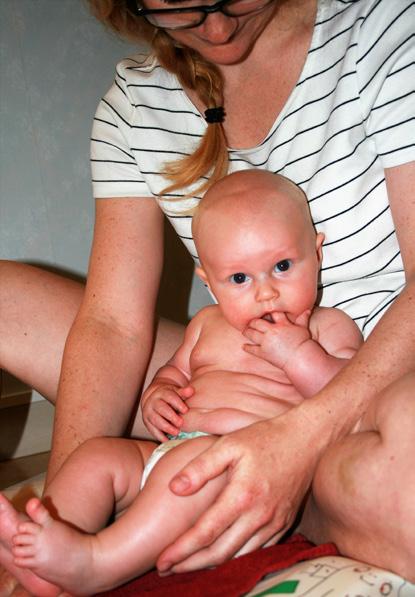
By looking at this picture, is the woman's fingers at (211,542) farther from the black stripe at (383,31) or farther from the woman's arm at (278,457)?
the black stripe at (383,31)

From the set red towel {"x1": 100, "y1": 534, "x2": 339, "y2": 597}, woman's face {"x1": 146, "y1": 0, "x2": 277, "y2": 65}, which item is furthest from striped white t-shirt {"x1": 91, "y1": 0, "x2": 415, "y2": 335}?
red towel {"x1": 100, "y1": 534, "x2": 339, "y2": 597}

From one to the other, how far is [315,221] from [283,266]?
13 centimetres

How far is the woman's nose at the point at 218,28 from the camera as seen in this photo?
120 cm

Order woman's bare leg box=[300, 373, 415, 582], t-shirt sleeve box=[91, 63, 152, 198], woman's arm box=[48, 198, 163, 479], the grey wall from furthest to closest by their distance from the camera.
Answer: the grey wall < t-shirt sleeve box=[91, 63, 152, 198] < woman's arm box=[48, 198, 163, 479] < woman's bare leg box=[300, 373, 415, 582]

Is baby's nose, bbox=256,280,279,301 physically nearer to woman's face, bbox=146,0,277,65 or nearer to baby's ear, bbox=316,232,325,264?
baby's ear, bbox=316,232,325,264

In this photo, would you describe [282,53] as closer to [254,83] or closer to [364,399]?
[254,83]

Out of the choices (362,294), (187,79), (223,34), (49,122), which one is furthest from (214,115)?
(49,122)

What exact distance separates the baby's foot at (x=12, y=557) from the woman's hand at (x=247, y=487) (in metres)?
0.16

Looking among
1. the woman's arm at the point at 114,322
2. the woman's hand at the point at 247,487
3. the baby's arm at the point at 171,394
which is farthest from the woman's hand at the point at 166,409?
the woman's hand at the point at 247,487

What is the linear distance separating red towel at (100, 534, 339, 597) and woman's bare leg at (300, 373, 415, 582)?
0.17 feet

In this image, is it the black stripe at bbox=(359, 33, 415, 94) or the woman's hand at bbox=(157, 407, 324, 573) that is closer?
the woman's hand at bbox=(157, 407, 324, 573)

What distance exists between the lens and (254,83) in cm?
141

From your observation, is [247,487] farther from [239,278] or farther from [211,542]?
[239,278]

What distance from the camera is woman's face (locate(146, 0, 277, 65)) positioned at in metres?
1.21
